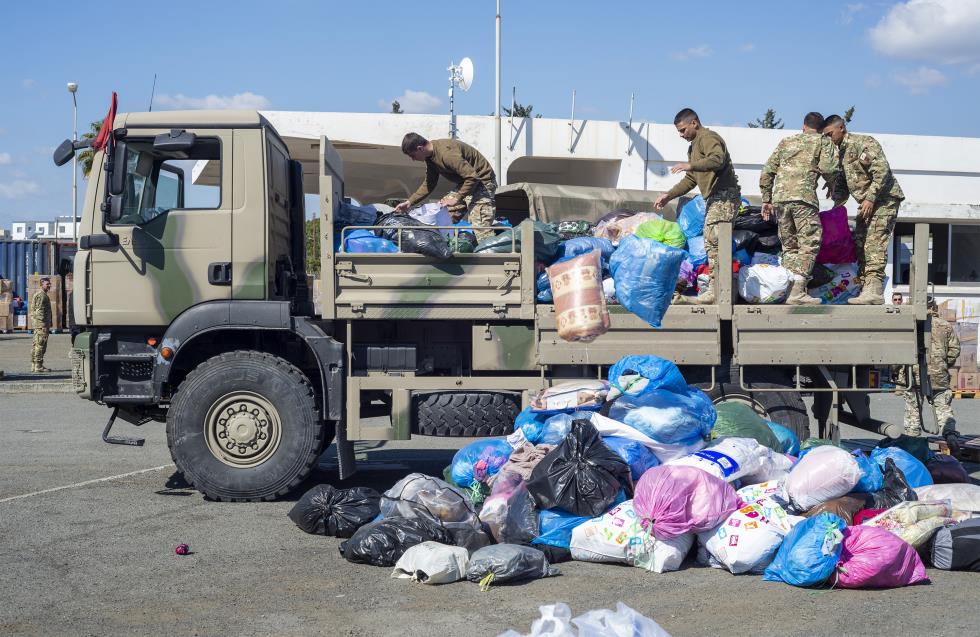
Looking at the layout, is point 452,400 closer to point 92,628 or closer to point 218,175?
point 218,175

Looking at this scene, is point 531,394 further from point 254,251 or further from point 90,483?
point 90,483

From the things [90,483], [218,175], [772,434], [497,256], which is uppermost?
[218,175]

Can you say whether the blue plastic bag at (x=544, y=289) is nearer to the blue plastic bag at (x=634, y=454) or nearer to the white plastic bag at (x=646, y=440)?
the white plastic bag at (x=646, y=440)

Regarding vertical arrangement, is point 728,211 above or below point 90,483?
above

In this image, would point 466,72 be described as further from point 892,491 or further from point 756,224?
point 892,491

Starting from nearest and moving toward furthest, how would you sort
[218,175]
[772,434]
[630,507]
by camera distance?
[630,507], [772,434], [218,175]

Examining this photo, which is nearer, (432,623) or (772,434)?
(432,623)

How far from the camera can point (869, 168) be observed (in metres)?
7.39

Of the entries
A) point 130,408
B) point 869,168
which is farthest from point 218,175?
point 869,168

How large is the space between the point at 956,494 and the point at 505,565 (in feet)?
10.0

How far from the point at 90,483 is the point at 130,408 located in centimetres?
100

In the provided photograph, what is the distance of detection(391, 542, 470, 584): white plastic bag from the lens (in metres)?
4.91

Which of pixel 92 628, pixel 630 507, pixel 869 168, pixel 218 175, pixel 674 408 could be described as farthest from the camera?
pixel 869 168

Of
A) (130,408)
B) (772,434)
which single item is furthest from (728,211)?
(130,408)
